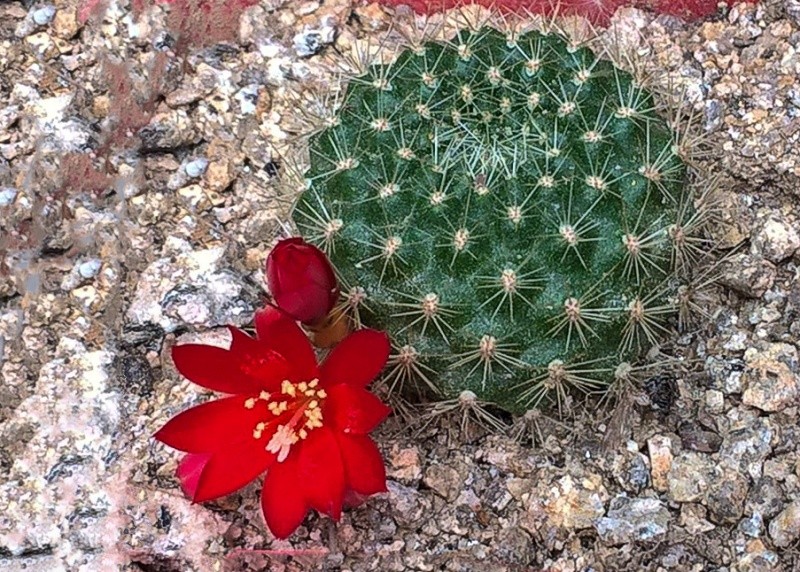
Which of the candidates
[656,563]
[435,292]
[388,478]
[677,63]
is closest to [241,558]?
[388,478]

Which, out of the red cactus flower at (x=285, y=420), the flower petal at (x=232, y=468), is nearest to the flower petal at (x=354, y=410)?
the red cactus flower at (x=285, y=420)

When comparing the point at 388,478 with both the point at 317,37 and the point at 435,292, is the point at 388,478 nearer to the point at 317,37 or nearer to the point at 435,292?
the point at 435,292

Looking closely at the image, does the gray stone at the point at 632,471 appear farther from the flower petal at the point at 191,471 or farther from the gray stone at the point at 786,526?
the flower petal at the point at 191,471

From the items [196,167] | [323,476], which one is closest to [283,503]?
[323,476]

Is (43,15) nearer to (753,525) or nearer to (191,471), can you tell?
(191,471)

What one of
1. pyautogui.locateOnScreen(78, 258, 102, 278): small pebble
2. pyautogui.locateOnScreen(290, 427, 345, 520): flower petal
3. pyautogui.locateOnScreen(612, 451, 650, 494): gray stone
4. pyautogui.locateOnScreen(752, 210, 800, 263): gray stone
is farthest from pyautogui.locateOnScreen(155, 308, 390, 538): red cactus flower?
pyautogui.locateOnScreen(752, 210, 800, 263): gray stone

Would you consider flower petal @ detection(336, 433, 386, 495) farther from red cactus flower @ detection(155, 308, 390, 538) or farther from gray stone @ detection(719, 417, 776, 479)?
gray stone @ detection(719, 417, 776, 479)
